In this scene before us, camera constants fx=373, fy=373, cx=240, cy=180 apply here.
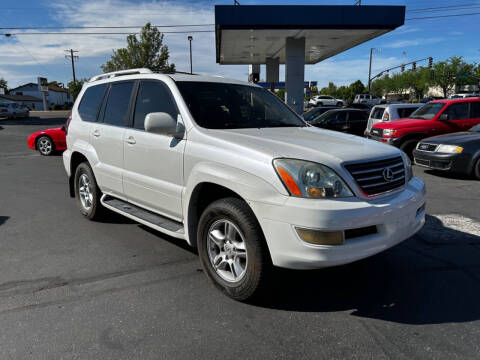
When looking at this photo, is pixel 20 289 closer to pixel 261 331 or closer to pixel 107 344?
pixel 107 344

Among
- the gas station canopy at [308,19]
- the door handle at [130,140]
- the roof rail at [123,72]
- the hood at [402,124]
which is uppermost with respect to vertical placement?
the gas station canopy at [308,19]

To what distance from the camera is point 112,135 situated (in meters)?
4.42

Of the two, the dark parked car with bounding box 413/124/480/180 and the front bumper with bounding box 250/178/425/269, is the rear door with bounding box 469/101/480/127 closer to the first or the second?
the dark parked car with bounding box 413/124/480/180

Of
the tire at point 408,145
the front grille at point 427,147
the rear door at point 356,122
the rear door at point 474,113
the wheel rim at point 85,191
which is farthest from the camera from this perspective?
the rear door at point 356,122

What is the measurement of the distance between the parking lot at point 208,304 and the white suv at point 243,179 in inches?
15.6

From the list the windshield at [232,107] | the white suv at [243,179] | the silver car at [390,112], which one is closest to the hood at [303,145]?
the white suv at [243,179]

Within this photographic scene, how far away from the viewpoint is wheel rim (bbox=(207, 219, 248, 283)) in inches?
120

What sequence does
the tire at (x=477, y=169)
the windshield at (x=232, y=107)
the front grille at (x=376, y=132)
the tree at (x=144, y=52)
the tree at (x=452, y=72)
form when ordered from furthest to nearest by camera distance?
the tree at (x=452, y=72) → the tree at (x=144, y=52) → the front grille at (x=376, y=132) → the tire at (x=477, y=169) → the windshield at (x=232, y=107)

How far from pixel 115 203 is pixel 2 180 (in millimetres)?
5300

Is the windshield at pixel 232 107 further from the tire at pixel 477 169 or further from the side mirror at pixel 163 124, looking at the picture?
the tire at pixel 477 169

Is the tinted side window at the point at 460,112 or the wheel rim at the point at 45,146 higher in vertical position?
the tinted side window at the point at 460,112

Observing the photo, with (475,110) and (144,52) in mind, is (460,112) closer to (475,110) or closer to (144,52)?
(475,110)

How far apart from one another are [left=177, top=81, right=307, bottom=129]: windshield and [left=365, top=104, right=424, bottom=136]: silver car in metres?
8.64

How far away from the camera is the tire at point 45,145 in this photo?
12.5 m
